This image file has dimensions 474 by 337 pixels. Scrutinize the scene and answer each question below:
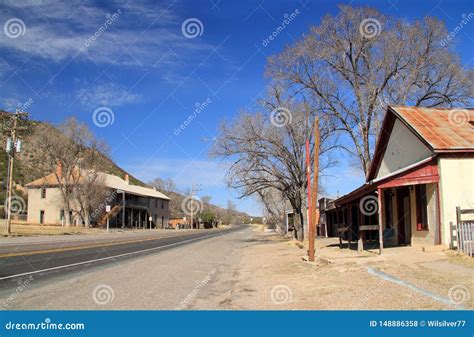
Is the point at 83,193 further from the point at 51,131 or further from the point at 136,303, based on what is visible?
the point at 136,303

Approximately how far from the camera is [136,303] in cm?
867

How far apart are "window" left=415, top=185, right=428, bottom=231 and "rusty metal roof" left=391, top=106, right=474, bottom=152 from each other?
6.38 feet

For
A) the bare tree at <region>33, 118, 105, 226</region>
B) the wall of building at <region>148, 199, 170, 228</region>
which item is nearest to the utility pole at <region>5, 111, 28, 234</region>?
the bare tree at <region>33, 118, 105, 226</region>

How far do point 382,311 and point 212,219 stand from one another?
123 metres

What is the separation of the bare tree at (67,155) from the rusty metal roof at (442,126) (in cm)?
4849

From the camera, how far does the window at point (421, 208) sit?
1747 cm

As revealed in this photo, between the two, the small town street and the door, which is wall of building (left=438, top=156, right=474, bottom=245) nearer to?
the small town street

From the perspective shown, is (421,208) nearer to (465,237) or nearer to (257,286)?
(465,237)

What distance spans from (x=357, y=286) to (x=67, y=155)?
186 ft

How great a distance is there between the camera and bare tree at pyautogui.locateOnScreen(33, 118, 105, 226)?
5959 centimetres

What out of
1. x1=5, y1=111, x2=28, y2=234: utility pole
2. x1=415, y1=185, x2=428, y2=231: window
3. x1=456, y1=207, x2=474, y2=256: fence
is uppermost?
x1=5, y1=111, x2=28, y2=234: utility pole

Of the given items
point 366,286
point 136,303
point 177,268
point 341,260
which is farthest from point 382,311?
point 177,268

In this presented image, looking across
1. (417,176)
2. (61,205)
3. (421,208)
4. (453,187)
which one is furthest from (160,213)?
(453,187)

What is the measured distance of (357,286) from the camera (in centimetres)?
991
